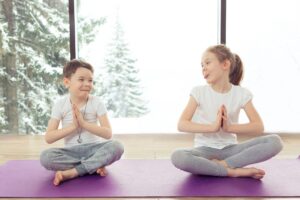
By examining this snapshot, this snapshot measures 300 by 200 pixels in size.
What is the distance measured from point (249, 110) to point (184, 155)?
17.7 inches

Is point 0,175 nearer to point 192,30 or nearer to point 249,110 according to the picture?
point 249,110

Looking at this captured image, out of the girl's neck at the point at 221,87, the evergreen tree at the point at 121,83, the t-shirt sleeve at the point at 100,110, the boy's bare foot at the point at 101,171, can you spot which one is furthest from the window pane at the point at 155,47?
the boy's bare foot at the point at 101,171

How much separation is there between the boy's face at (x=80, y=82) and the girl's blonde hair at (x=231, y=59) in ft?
2.19

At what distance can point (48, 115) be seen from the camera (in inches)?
135

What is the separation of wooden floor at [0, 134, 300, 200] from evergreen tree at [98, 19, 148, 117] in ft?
0.91

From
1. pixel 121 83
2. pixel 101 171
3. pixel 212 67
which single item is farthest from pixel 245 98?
pixel 121 83

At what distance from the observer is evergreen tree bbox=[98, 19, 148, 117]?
341cm

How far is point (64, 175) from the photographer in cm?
190

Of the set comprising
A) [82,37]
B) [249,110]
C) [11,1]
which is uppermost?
[11,1]

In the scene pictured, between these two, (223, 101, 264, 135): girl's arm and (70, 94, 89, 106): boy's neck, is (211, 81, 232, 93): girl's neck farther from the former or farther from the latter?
(70, 94, 89, 106): boy's neck

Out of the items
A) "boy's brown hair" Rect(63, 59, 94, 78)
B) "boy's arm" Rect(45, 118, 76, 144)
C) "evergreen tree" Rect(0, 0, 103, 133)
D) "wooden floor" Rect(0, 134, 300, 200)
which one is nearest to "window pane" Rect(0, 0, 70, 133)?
"evergreen tree" Rect(0, 0, 103, 133)

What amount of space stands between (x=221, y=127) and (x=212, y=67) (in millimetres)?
336

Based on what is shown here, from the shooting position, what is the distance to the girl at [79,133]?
1.98 m

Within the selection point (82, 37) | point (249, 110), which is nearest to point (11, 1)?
point (82, 37)
